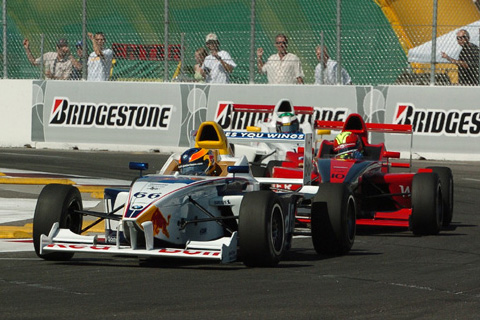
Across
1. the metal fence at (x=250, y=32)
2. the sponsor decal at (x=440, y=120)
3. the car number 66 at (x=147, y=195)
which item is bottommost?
the car number 66 at (x=147, y=195)

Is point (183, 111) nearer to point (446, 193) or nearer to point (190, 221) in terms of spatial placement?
point (446, 193)

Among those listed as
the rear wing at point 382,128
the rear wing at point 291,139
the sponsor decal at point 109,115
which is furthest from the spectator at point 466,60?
the rear wing at point 291,139

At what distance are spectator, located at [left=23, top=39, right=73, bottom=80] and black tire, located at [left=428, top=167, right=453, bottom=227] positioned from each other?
11740mm

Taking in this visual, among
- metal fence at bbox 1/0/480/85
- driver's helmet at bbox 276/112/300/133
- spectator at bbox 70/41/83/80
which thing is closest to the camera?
driver's helmet at bbox 276/112/300/133

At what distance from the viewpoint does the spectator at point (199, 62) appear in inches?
855

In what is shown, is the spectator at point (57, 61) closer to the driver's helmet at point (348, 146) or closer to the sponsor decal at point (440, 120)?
the sponsor decal at point (440, 120)

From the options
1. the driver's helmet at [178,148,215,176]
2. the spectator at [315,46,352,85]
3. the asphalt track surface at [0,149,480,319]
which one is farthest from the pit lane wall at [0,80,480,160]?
the driver's helmet at [178,148,215,176]

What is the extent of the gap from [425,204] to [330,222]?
83.3 inches

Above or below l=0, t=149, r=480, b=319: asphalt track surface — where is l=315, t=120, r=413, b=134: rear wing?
above

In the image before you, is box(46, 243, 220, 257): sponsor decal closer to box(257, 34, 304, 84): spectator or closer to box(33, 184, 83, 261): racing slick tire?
box(33, 184, 83, 261): racing slick tire

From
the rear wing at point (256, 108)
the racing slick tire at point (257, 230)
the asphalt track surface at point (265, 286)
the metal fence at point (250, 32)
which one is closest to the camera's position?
the asphalt track surface at point (265, 286)

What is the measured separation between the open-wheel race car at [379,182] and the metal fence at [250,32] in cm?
700

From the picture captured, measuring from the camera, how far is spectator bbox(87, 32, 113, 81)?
2227 centimetres

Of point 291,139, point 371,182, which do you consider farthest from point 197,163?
point 371,182
